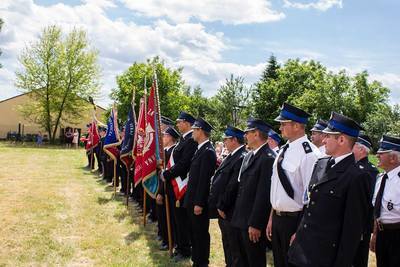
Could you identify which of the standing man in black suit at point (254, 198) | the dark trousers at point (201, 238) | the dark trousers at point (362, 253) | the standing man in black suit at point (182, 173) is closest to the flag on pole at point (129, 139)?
the standing man in black suit at point (182, 173)

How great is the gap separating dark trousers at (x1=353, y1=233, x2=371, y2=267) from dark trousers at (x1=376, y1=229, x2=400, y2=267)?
0.56ft

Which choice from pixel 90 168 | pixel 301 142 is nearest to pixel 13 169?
pixel 90 168

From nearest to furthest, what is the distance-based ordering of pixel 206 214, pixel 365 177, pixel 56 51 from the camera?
pixel 365 177, pixel 206 214, pixel 56 51

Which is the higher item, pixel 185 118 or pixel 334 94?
pixel 334 94

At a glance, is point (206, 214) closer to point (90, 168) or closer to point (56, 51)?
point (90, 168)

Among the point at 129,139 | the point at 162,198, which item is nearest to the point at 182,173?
the point at 162,198

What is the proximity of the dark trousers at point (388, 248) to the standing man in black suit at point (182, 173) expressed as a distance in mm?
2848

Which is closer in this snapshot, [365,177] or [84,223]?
[365,177]

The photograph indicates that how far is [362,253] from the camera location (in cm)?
544

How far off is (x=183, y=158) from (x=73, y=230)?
11.1 ft

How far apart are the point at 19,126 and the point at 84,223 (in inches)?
1944

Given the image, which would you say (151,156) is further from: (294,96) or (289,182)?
(294,96)

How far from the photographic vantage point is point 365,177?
142 inches

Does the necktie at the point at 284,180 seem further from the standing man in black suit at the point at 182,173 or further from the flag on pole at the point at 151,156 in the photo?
the flag on pole at the point at 151,156
